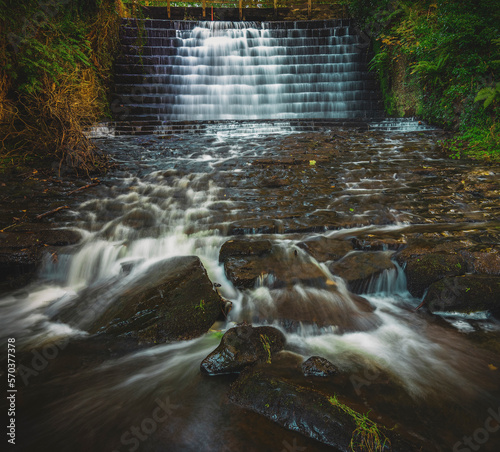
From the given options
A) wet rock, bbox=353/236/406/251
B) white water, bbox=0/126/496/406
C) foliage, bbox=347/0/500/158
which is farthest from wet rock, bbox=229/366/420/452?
foliage, bbox=347/0/500/158

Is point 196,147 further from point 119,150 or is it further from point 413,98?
point 413,98

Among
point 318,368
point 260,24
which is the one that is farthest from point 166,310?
point 260,24

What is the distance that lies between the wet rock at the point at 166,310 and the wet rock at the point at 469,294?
2.36 meters

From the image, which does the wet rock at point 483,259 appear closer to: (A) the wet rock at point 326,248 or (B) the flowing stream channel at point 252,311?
Answer: (B) the flowing stream channel at point 252,311

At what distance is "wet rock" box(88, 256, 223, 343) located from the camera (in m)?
2.94

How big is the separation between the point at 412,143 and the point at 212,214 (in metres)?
6.30

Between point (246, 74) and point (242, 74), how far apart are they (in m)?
0.19

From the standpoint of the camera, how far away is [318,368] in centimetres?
239

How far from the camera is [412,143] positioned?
820 cm

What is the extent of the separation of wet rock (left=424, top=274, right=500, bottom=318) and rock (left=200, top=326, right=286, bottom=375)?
187cm

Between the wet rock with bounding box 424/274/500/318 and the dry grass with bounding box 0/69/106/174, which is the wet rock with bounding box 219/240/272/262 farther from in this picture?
the dry grass with bounding box 0/69/106/174

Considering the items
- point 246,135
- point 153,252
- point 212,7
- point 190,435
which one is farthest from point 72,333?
point 212,7

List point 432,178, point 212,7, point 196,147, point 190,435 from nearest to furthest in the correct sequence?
point 190,435 → point 432,178 → point 196,147 → point 212,7

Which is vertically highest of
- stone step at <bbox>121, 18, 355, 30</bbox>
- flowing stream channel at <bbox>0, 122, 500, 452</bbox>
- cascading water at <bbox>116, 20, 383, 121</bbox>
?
stone step at <bbox>121, 18, 355, 30</bbox>
